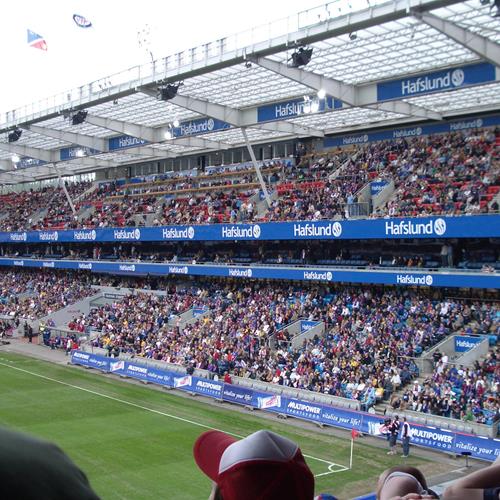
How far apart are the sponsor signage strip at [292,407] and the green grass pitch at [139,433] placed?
0.72 metres

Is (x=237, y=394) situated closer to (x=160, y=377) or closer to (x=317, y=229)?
(x=160, y=377)

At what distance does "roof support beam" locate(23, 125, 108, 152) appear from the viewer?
4601 cm

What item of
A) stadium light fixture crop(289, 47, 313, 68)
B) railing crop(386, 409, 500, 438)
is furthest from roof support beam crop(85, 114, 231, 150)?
railing crop(386, 409, 500, 438)

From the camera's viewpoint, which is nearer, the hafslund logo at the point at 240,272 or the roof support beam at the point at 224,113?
the roof support beam at the point at 224,113

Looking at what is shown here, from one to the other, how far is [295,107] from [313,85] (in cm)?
416

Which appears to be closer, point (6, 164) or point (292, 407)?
point (292, 407)

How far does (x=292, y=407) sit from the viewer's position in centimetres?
2555

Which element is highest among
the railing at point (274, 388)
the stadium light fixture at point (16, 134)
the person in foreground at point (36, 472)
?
the stadium light fixture at point (16, 134)

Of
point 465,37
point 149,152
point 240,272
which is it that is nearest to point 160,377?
point 240,272

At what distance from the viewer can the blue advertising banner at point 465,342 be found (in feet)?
86.8

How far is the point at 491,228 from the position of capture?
2748 centimetres

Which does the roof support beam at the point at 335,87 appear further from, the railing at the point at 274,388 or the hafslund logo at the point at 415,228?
the railing at the point at 274,388

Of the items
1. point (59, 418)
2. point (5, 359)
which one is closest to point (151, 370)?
point (59, 418)

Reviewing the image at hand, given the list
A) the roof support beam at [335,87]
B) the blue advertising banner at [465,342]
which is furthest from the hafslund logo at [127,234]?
the blue advertising banner at [465,342]
